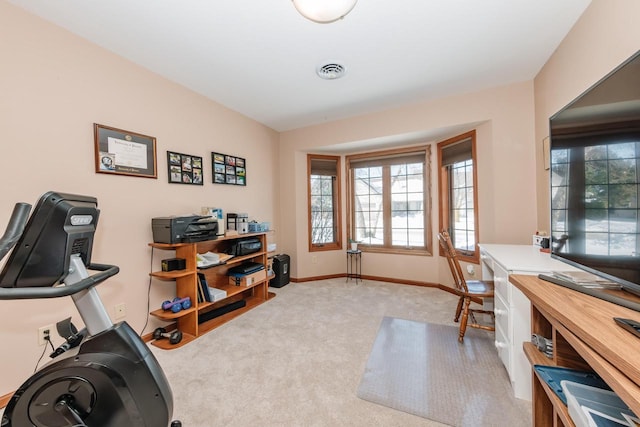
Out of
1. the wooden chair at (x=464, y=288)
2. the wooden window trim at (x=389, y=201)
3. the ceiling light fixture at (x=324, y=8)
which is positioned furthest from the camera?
the wooden window trim at (x=389, y=201)

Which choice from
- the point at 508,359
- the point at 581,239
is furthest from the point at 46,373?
the point at 508,359

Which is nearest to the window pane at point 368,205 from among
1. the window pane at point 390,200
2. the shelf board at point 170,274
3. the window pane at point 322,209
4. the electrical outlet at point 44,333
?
the window pane at point 390,200

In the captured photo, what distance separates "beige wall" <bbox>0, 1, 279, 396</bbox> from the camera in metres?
1.55

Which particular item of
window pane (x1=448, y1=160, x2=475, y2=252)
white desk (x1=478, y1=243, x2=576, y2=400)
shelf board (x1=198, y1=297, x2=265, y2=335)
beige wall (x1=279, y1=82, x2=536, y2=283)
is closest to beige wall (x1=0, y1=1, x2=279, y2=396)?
shelf board (x1=198, y1=297, x2=265, y2=335)

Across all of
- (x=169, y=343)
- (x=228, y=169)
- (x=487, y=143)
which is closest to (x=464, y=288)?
(x=487, y=143)

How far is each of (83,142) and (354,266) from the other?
3.60m

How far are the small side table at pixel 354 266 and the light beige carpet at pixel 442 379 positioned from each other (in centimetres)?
176

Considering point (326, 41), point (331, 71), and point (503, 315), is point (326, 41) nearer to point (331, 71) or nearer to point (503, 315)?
point (331, 71)

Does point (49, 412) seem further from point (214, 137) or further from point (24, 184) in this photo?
point (214, 137)

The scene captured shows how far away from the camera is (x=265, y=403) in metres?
1.50

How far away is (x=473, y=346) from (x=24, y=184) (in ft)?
11.4

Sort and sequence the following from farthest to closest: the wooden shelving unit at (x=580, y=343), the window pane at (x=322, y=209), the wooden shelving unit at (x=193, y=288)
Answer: the window pane at (x=322, y=209) → the wooden shelving unit at (x=193, y=288) → the wooden shelving unit at (x=580, y=343)

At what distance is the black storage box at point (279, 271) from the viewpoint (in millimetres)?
3713

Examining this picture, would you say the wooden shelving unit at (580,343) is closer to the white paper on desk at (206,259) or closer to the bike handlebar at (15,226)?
the bike handlebar at (15,226)
